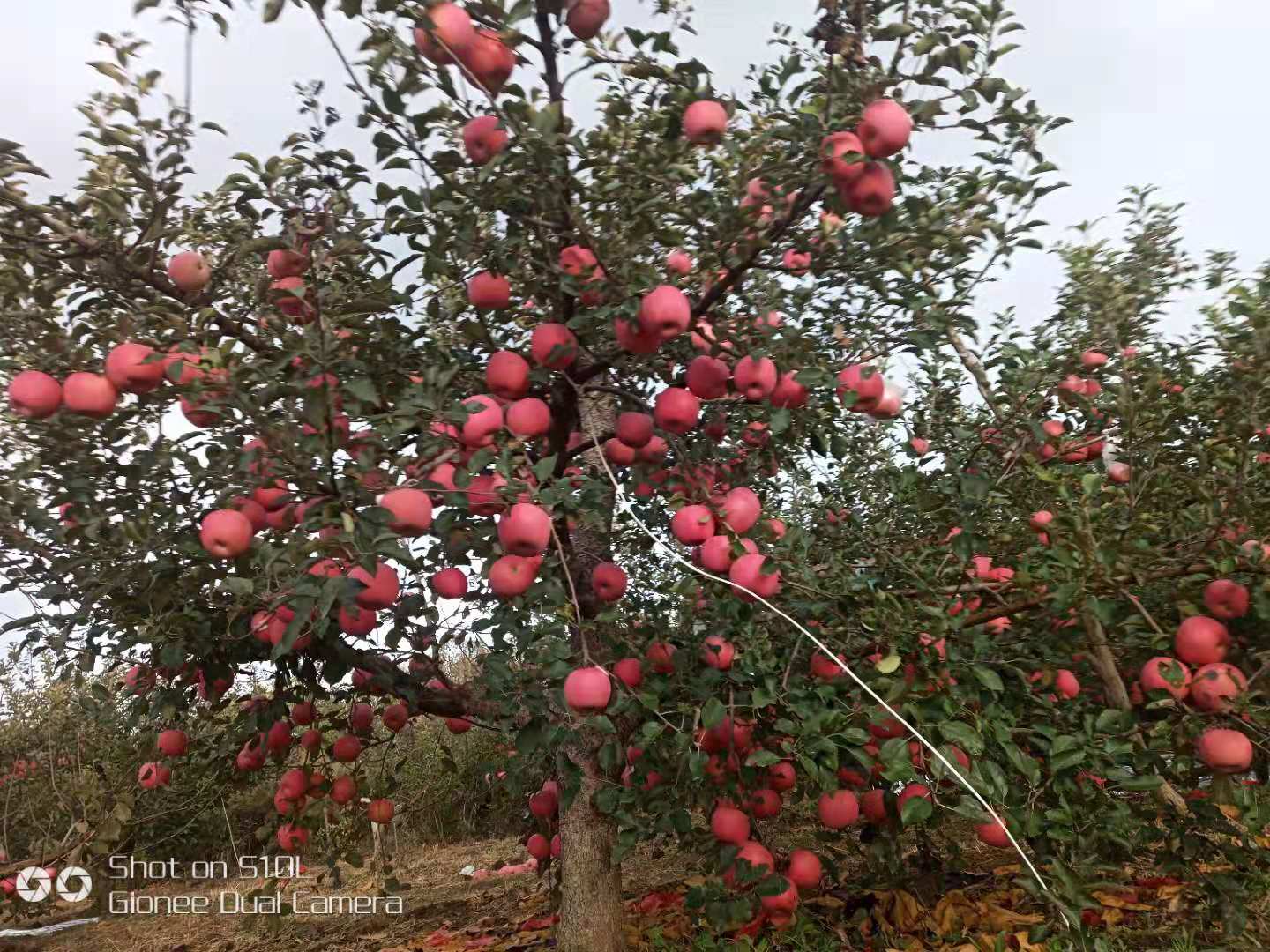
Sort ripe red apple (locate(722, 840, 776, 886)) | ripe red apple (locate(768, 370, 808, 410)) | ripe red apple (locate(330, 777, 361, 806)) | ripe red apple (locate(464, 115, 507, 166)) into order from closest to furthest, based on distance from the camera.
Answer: ripe red apple (locate(464, 115, 507, 166)) → ripe red apple (locate(768, 370, 808, 410)) → ripe red apple (locate(722, 840, 776, 886)) → ripe red apple (locate(330, 777, 361, 806))

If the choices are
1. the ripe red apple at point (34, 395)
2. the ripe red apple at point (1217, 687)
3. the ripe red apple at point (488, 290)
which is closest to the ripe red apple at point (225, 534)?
the ripe red apple at point (34, 395)

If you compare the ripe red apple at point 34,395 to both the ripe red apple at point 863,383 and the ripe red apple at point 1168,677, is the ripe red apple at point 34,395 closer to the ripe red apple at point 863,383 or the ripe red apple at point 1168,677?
the ripe red apple at point 863,383

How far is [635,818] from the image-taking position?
274cm

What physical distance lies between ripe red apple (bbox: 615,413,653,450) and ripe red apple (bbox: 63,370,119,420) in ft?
4.92

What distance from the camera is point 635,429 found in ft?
9.30

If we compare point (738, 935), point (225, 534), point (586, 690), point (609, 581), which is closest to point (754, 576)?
point (586, 690)

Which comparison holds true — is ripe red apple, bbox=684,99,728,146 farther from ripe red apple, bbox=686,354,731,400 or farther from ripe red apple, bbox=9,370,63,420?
ripe red apple, bbox=9,370,63,420

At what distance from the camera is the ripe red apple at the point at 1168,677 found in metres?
2.28

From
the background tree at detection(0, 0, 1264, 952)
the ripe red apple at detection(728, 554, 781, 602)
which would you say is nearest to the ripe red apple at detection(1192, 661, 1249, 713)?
the background tree at detection(0, 0, 1264, 952)

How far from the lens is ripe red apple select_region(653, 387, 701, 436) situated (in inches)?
106

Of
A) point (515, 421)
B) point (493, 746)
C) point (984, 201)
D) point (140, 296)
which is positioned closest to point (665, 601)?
point (515, 421)

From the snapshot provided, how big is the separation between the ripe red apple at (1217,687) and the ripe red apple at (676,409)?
5.28 ft


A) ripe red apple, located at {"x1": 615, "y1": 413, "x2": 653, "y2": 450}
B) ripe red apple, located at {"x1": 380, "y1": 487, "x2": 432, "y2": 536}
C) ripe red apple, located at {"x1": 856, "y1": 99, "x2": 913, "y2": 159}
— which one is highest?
ripe red apple, located at {"x1": 856, "y1": 99, "x2": 913, "y2": 159}

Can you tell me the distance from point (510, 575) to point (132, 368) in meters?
1.13
